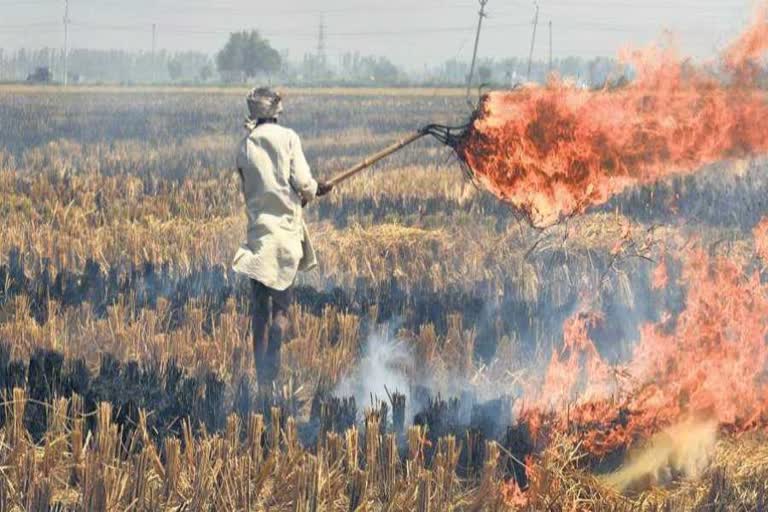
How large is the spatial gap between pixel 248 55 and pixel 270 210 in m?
101

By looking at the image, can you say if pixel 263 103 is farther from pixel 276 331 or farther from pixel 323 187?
pixel 276 331

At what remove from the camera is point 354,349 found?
7.43 m

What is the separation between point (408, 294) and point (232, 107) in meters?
35.8

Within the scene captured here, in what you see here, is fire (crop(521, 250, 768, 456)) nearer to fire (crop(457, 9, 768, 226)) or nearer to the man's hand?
fire (crop(457, 9, 768, 226))

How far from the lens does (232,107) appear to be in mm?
43844

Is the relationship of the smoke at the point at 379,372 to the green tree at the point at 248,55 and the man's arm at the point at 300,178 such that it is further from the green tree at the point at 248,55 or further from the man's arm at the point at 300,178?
the green tree at the point at 248,55

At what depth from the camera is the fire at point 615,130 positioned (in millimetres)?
6898

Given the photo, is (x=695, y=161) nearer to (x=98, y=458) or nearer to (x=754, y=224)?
(x=98, y=458)

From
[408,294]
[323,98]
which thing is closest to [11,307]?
[408,294]

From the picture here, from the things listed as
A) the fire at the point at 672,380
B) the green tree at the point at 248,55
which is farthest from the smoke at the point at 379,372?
the green tree at the point at 248,55

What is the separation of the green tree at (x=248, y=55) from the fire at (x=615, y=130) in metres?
100

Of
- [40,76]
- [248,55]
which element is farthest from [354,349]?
[248,55]

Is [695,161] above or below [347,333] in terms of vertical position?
above

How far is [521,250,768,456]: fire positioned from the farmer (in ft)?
5.41
